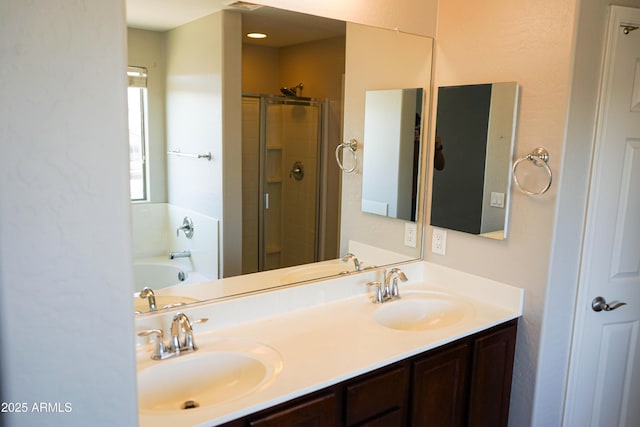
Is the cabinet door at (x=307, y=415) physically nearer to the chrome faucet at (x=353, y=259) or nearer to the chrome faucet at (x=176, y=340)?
the chrome faucet at (x=176, y=340)

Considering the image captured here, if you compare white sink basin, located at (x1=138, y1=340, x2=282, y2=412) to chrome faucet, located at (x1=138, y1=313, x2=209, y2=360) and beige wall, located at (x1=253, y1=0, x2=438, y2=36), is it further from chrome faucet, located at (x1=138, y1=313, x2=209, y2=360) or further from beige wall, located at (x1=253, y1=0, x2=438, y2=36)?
beige wall, located at (x1=253, y1=0, x2=438, y2=36)

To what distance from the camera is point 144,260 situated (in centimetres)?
166

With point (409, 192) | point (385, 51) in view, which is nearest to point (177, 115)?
point (385, 51)

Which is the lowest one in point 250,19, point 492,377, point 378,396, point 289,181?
point 492,377

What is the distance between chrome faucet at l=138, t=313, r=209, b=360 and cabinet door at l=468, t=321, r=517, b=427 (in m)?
1.10

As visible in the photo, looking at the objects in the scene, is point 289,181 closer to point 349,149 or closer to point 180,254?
point 349,149

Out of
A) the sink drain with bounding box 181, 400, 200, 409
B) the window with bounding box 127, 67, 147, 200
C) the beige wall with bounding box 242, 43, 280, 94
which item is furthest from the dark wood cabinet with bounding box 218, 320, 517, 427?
the beige wall with bounding box 242, 43, 280, 94

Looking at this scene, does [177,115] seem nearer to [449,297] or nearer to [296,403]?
[296,403]

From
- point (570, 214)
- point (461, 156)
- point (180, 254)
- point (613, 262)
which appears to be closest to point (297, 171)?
point (180, 254)

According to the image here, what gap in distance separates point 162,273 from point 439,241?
133 centimetres

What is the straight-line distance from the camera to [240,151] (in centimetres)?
192

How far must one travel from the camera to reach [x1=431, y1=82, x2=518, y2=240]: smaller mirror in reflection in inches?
81.0

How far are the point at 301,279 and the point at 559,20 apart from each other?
142 centimetres

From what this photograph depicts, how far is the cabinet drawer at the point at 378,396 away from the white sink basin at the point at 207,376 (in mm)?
261
